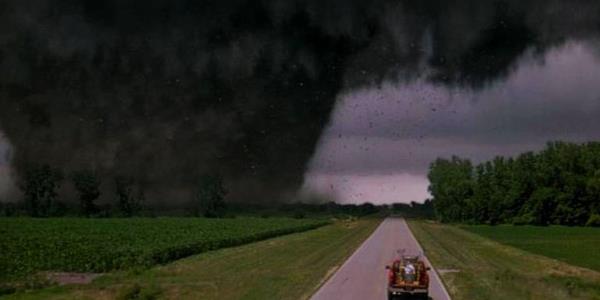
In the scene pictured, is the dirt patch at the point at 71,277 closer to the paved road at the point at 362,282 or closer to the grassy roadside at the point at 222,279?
the grassy roadside at the point at 222,279

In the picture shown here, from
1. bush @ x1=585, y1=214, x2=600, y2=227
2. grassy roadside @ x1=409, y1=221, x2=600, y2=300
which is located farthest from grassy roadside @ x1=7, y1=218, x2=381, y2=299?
bush @ x1=585, y1=214, x2=600, y2=227

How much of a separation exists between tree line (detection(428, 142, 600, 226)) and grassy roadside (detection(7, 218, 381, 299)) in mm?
85560

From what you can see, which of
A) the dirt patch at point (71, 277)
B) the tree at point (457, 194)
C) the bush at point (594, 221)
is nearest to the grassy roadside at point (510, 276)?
the dirt patch at point (71, 277)

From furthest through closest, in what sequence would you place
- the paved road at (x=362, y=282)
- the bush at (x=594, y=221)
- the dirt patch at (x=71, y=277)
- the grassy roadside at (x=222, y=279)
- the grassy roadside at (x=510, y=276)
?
the bush at (x=594, y=221) → the dirt patch at (x=71, y=277) → the grassy roadside at (x=510, y=276) → the grassy roadside at (x=222, y=279) → the paved road at (x=362, y=282)

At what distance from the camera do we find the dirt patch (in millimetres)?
41125

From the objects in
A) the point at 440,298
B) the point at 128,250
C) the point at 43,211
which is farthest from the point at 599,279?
the point at 43,211

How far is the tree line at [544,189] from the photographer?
5349 inches

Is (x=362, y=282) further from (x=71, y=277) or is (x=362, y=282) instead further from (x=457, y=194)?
(x=457, y=194)

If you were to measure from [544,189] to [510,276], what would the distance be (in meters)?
106

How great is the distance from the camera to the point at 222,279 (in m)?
39.6

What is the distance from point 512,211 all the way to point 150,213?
263 ft

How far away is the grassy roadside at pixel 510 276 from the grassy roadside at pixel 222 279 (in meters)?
6.48

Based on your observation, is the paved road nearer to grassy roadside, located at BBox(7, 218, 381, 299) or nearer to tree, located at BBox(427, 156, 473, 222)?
grassy roadside, located at BBox(7, 218, 381, 299)

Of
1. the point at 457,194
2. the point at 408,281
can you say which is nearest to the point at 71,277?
the point at 408,281
